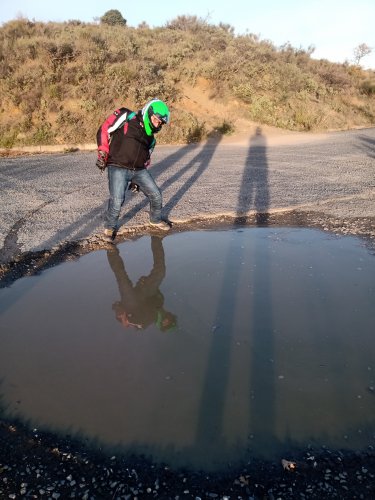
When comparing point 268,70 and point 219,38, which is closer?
point 268,70

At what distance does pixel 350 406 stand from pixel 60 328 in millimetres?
2538

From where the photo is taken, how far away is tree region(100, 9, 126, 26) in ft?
107

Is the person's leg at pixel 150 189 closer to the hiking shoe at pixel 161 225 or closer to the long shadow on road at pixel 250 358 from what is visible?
the hiking shoe at pixel 161 225

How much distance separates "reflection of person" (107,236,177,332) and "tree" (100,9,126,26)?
109 feet

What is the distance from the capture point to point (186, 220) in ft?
21.3

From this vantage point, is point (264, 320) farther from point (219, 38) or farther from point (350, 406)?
point (219, 38)

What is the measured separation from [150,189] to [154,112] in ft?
3.88

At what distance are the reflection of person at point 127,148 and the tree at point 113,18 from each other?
32.0 meters

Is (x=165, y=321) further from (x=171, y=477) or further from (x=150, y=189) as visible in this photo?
(x=150, y=189)

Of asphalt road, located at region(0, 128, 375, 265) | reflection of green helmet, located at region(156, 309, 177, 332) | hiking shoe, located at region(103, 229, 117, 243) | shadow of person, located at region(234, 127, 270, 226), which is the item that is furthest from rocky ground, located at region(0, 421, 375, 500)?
shadow of person, located at region(234, 127, 270, 226)

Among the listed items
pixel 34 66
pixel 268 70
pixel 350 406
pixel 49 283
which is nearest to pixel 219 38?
pixel 268 70

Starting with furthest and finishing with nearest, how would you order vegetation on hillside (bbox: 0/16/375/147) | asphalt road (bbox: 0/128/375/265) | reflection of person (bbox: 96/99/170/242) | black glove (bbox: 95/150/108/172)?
vegetation on hillside (bbox: 0/16/375/147) < asphalt road (bbox: 0/128/375/265) < black glove (bbox: 95/150/108/172) < reflection of person (bbox: 96/99/170/242)

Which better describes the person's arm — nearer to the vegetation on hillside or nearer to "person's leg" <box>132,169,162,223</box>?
"person's leg" <box>132,169,162,223</box>

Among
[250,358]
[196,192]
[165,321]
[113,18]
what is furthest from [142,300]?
[113,18]
